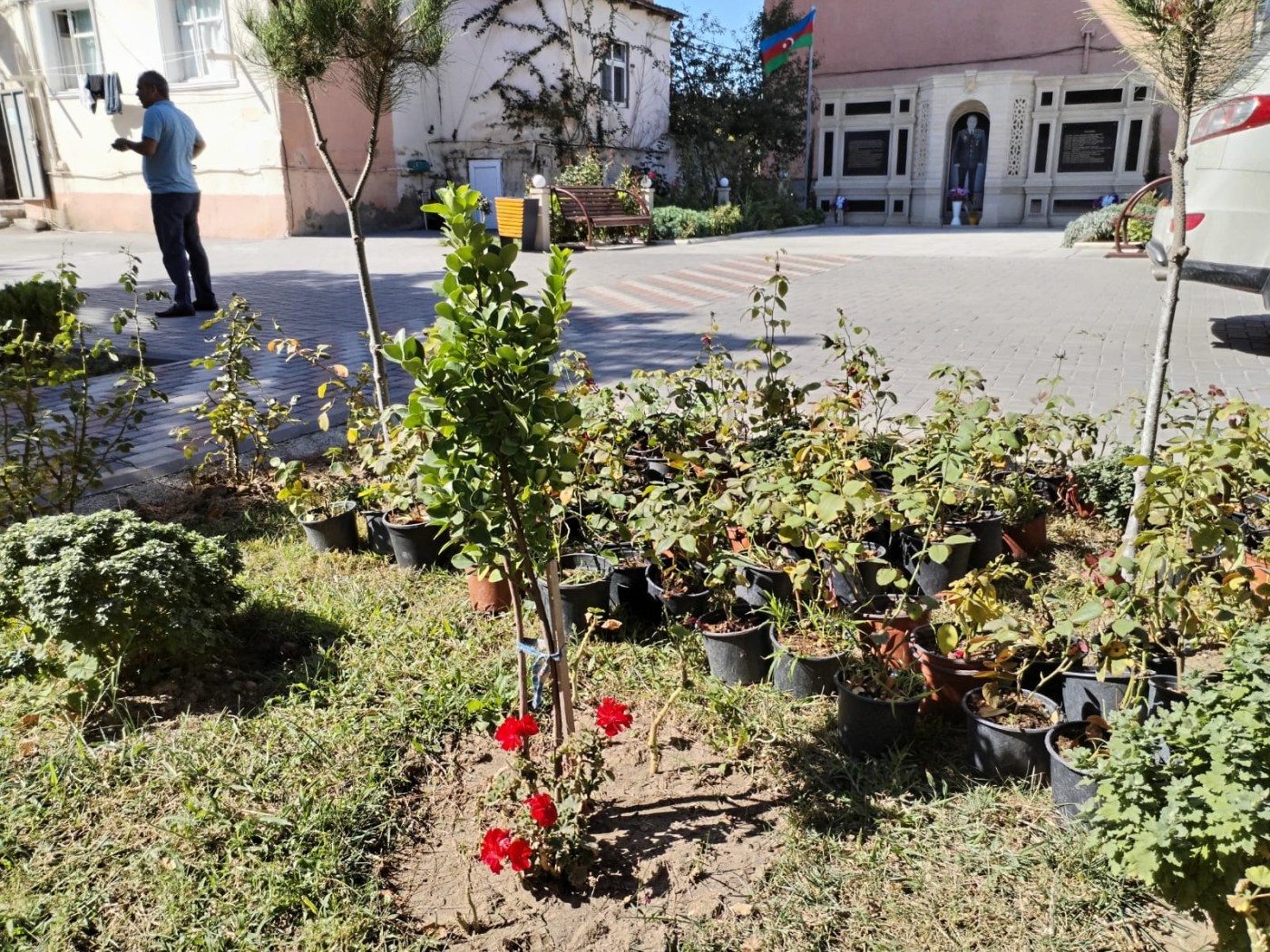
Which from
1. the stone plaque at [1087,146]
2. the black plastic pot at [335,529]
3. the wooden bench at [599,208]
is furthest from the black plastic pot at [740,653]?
the stone plaque at [1087,146]

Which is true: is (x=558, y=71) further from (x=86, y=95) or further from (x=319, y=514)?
(x=319, y=514)

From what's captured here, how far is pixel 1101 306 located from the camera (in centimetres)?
981

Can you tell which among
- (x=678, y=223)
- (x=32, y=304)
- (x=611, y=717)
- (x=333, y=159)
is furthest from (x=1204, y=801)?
(x=333, y=159)

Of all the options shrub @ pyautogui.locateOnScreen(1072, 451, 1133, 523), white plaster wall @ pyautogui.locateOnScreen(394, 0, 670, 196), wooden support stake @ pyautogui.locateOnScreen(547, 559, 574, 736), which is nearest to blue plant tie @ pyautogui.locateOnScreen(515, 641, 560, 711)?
wooden support stake @ pyautogui.locateOnScreen(547, 559, 574, 736)

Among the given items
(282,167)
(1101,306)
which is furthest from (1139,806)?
(282,167)

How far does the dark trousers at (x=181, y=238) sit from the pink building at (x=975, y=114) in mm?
21214

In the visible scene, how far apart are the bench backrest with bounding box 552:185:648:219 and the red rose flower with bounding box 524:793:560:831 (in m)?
14.3

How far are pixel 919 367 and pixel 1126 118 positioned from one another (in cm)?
2106

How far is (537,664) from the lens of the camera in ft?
8.22

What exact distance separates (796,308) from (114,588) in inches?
319

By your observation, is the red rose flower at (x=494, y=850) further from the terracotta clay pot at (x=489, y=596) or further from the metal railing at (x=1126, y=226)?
the metal railing at (x=1126, y=226)

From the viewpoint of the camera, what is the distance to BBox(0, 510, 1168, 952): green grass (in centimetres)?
209

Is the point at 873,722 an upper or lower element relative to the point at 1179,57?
lower

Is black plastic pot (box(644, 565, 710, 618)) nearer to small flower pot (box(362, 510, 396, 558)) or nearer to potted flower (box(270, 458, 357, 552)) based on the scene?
small flower pot (box(362, 510, 396, 558))
